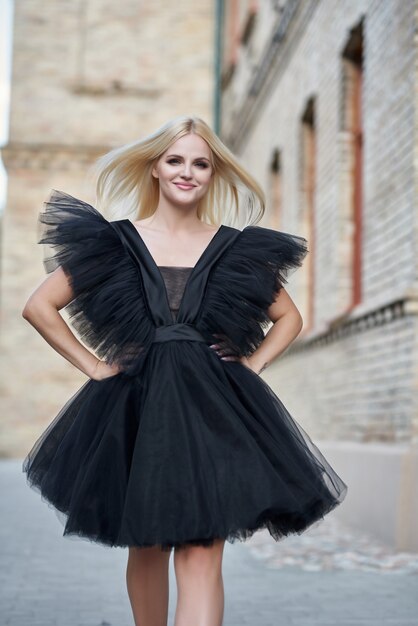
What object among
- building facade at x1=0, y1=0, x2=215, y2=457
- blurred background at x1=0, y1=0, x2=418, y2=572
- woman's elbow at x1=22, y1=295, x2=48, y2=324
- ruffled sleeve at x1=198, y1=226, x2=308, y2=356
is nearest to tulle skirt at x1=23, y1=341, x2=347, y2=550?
ruffled sleeve at x1=198, y1=226, x2=308, y2=356

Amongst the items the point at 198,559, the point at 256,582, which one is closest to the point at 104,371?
the point at 198,559

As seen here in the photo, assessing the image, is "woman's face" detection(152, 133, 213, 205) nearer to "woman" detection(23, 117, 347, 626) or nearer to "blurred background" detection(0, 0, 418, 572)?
"woman" detection(23, 117, 347, 626)

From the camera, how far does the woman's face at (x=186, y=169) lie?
12.4 feet

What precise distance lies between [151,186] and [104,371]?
2.57ft

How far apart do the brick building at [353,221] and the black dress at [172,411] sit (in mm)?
4442

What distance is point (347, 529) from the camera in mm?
9602

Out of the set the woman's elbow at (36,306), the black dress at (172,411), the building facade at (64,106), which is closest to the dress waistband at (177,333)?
the black dress at (172,411)

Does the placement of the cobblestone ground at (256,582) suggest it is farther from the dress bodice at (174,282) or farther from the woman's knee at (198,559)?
the dress bodice at (174,282)

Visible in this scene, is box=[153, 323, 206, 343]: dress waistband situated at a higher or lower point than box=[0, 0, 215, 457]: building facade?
lower

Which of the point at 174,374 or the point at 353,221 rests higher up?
the point at 353,221

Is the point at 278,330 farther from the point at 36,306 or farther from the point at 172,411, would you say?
the point at 36,306

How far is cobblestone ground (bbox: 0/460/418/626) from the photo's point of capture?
17.2 feet

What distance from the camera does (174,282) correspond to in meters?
3.65

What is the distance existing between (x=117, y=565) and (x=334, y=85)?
6.01m
